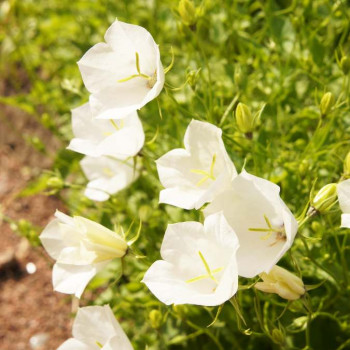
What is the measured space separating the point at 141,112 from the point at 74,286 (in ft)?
3.22

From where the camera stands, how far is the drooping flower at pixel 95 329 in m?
1.21

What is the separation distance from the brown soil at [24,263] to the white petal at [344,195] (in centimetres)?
120

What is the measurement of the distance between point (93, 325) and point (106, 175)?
1.78 feet

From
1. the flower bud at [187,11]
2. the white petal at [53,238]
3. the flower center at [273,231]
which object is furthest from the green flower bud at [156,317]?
the flower bud at [187,11]

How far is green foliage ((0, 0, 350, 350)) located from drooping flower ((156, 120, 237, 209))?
3.3 inches

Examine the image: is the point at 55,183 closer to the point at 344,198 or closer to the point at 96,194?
the point at 96,194

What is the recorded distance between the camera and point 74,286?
1.23 meters

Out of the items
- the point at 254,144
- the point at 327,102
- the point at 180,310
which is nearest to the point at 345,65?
the point at 327,102

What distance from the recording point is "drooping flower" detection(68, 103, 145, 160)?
1325mm

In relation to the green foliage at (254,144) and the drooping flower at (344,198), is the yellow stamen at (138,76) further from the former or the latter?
the drooping flower at (344,198)

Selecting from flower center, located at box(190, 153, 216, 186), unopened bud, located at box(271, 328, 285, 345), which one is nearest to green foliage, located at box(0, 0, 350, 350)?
unopened bud, located at box(271, 328, 285, 345)

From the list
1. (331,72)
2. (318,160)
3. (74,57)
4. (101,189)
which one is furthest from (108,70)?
(74,57)

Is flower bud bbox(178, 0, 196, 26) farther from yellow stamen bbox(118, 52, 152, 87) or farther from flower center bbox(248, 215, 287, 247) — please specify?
flower center bbox(248, 215, 287, 247)

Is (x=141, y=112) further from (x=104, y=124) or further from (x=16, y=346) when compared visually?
(x=16, y=346)
